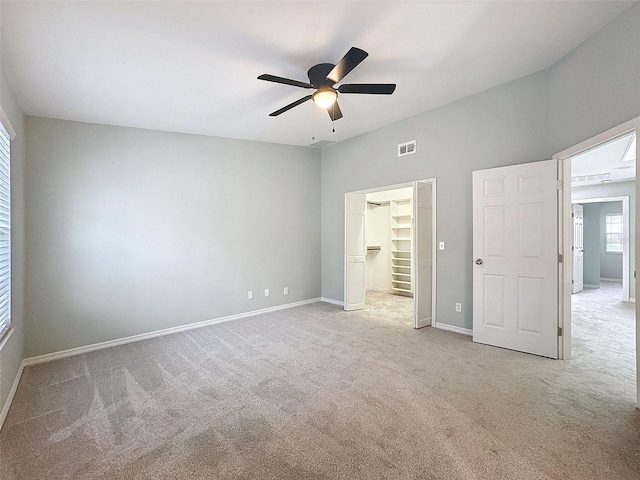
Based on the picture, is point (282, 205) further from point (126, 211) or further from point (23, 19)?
point (23, 19)

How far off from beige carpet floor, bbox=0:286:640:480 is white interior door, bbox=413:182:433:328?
58 cm

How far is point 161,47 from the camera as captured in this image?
2604 mm

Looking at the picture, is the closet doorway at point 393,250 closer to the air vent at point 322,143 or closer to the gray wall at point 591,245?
the air vent at point 322,143

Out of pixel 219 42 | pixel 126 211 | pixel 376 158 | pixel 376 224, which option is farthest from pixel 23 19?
pixel 376 224

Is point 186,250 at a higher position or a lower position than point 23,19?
lower

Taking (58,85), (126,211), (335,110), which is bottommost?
(126,211)

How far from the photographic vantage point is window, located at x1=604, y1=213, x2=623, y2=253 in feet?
29.2

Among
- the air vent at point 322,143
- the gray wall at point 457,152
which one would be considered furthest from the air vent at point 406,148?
the air vent at point 322,143

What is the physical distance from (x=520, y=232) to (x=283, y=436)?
3229 mm

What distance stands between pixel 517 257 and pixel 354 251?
2660 millimetres

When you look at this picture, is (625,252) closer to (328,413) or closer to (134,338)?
(328,413)

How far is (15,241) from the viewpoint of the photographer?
10.3 ft

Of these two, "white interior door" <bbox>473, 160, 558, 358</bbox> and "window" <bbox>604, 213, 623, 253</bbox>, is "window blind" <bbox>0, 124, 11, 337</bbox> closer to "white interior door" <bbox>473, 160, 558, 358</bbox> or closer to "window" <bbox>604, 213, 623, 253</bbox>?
"white interior door" <bbox>473, 160, 558, 358</bbox>

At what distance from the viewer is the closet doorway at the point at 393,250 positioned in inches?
175
